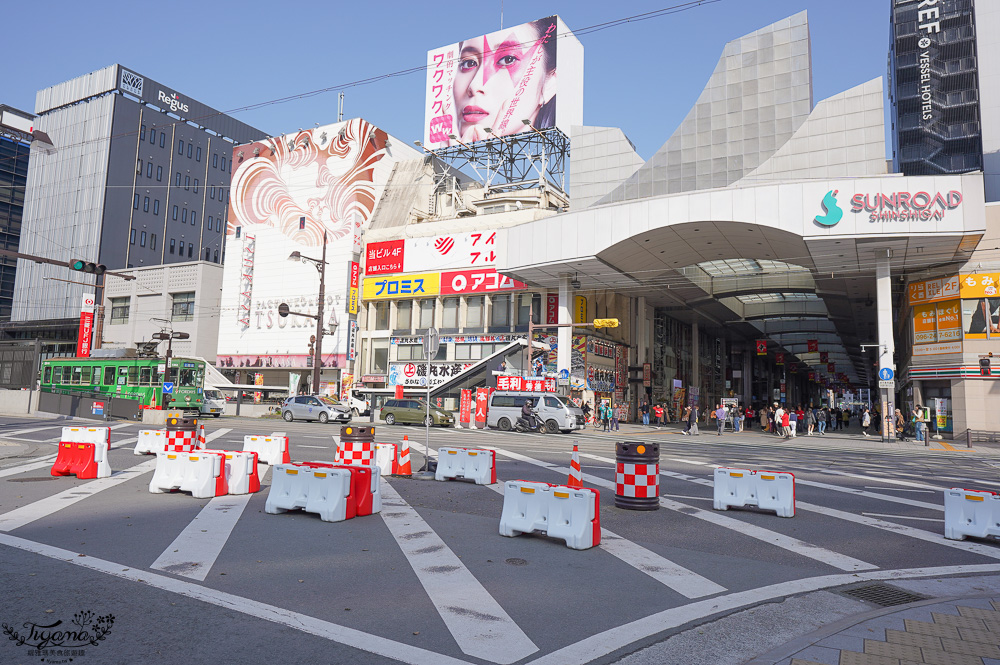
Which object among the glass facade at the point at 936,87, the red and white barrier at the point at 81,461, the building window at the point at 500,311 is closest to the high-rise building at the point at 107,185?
the building window at the point at 500,311

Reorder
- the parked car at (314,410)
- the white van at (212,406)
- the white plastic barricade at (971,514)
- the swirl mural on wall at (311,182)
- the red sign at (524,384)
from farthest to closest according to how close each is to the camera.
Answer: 1. the swirl mural on wall at (311,182)
2. the red sign at (524,384)
3. the white van at (212,406)
4. the parked car at (314,410)
5. the white plastic barricade at (971,514)

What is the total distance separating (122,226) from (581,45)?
188ft

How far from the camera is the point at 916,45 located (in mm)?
67188

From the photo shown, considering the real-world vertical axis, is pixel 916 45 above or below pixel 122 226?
above

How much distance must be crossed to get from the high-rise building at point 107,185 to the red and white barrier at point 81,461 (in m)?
68.5

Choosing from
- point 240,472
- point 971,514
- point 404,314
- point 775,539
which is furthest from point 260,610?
point 404,314

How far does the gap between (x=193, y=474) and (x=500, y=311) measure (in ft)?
124

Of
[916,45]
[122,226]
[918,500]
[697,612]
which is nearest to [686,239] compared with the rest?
[918,500]

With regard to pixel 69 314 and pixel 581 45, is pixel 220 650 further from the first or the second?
pixel 69 314

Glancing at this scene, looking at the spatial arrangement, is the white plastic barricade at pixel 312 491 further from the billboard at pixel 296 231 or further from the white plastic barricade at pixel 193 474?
the billboard at pixel 296 231

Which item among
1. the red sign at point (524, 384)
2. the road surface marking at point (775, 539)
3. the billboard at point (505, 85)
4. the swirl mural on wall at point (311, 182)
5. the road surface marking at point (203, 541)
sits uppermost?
the billboard at point (505, 85)

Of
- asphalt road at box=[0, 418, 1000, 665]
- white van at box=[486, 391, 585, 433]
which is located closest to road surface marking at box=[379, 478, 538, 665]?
asphalt road at box=[0, 418, 1000, 665]

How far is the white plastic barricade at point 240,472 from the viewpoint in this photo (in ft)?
35.2

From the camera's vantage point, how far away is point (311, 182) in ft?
195
